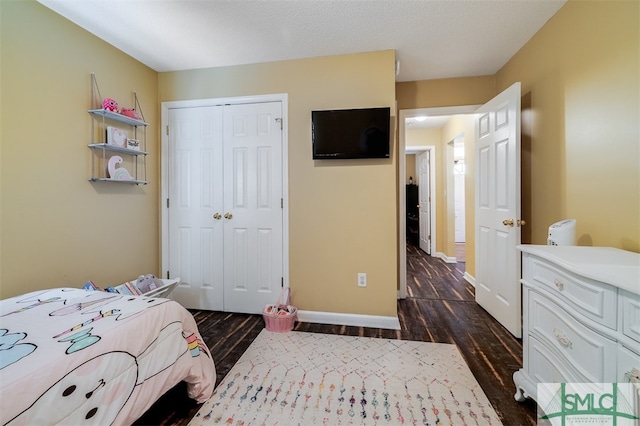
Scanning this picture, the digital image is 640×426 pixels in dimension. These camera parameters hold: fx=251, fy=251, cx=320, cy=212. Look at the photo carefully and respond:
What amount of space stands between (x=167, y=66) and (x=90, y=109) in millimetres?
903

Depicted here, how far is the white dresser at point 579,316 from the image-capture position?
2.77 feet

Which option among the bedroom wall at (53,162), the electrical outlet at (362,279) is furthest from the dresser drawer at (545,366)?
the bedroom wall at (53,162)

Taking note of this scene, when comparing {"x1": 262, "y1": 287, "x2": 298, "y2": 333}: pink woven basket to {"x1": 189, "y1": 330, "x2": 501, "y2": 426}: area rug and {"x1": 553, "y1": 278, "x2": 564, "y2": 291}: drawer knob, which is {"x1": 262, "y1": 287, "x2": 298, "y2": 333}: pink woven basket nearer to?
{"x1": 189, "y1": 330, "x2": 501, "y2": 426}: area rug

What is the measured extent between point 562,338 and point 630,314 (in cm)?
35

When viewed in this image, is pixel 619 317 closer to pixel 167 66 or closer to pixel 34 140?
pixel 34 140

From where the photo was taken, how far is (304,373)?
5.45ft

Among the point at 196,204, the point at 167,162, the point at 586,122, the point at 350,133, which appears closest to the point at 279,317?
the point at 196,204

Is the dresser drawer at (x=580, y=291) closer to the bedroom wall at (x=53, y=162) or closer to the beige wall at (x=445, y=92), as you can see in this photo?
the beige wall at (x=445, y=92)

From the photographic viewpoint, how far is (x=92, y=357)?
3.15 feet

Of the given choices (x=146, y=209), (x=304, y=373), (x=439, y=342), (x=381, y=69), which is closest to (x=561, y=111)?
(x=381, y=69)

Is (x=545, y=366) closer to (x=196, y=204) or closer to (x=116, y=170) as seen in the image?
Answer: (x=196, y=204)

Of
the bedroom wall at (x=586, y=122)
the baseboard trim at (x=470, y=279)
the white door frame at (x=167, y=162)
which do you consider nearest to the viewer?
the bedroom wall at (x=586, y=122)

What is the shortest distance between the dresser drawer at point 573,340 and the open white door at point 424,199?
3940mm

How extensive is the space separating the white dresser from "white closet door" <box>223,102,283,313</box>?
6.24 ft
